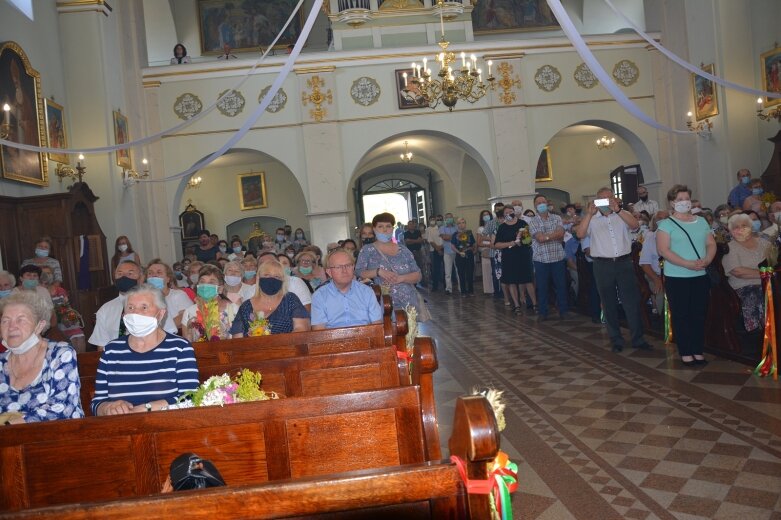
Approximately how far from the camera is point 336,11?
15.8 metres

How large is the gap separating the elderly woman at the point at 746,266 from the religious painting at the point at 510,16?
14073mm

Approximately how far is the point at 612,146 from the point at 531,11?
5173 millimetres

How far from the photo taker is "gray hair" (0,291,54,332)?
11.7 ft

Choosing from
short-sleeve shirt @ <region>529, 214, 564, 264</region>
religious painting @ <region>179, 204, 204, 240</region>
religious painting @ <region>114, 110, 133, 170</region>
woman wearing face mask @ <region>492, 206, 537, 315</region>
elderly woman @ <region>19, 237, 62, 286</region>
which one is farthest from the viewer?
religious painting @ <region>179, 204, 204, 240</region>

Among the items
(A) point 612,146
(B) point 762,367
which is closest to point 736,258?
(B) point 762,367

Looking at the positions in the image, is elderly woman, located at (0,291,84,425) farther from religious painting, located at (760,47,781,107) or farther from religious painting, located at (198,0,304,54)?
religious painting, located at (198,0,304,54)

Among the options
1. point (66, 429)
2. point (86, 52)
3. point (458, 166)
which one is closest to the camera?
point (66, 429)

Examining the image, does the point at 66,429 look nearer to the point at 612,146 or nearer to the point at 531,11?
the point at 531,11

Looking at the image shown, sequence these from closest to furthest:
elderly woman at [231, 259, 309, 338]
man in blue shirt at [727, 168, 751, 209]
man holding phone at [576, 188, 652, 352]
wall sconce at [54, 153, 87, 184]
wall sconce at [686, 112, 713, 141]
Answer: elderly woman at [231, 259, 309, 338]
man holding phone at [576, 188, 652, 352]
wall sconce at [54, 153, 87, 184]
man in blue shirt at [727, 168, 751, 209]
wall sconce at [686, 112, 713, 141]

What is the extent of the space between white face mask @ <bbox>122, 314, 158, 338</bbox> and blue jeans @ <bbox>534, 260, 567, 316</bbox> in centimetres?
740

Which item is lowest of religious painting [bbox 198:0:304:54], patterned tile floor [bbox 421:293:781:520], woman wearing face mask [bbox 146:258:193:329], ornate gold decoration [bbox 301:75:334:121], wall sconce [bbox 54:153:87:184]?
patterned tile floor [bbox 421:293:781:520]

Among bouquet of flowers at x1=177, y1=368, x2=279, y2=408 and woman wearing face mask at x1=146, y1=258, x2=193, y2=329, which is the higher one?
woman wearing face mask at x1=146, y1=258, x2=193, y2=329

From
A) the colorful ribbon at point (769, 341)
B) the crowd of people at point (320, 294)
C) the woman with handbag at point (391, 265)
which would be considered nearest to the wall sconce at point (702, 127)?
the crowd of people at point (320, 294)

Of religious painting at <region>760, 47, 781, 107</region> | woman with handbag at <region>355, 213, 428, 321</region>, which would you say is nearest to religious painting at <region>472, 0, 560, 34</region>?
religious painting at <region>760, 47, 781, 107</region>
